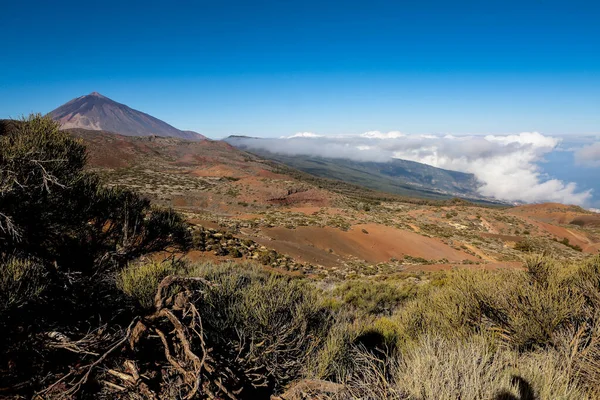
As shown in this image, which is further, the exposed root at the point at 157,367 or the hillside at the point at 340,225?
the hillside at the point at 340,225

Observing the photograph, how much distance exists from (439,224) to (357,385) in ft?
119

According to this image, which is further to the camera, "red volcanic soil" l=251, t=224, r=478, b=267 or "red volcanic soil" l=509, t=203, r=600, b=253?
"red volcanic soil" l=509, t=203, r=600, b=253

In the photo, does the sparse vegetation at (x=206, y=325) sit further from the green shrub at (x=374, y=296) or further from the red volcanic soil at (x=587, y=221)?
the red volcanic soil at (x=587, y=221)

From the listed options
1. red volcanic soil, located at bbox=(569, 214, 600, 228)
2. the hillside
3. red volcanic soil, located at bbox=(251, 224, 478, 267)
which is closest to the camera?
red volcanic soil, located at bbox=(251, 224, 478, 267)

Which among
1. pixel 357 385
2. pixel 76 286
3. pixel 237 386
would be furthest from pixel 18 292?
pixel 357 385

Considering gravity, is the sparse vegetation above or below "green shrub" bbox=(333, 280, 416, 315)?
above

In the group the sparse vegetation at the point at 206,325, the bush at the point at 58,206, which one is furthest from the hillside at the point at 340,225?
the sparse vegetation at the point at 206,325

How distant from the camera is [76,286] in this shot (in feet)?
13.3

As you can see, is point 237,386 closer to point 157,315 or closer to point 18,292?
point 157,315

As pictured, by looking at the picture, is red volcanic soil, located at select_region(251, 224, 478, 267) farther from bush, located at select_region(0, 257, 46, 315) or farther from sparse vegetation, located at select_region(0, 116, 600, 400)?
bush, located at select_region(0, 257, 46, 315)

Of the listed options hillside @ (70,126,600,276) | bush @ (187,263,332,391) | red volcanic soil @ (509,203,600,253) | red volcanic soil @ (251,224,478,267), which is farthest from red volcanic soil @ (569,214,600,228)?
bush @ (187,263,332,391)

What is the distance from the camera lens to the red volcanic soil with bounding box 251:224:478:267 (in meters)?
18.3

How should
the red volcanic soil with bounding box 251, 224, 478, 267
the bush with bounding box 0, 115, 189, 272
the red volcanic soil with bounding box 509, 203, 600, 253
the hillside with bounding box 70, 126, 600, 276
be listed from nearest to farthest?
1. the bush with bounding box 0, 115, 189, 272
2. the red volcanic soil with bounding box 251, 224, 478, 267
3. the hillside with bounding box 70, 126, 600, 276
4. the red volcanic soil with bounding box 509, 203, 600, 253

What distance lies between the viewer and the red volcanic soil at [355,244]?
18.3 m
